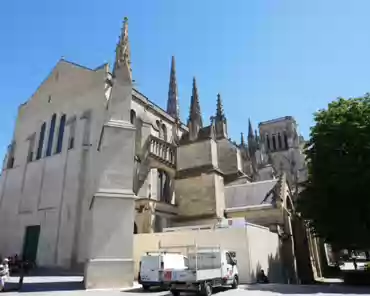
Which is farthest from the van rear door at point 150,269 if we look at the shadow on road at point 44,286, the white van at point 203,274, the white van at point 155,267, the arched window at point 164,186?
the arched window at point 164,186

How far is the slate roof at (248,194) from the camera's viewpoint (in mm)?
25703

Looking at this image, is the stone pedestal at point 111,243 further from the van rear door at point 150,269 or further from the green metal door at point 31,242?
the green metal door at point 31,242

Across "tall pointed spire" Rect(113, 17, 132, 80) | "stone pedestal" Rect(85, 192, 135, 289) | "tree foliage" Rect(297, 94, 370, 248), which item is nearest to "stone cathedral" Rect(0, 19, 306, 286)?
"tall pointed spire" Rect(113, 17, 132, 80)

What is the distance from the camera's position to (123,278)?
1253cm

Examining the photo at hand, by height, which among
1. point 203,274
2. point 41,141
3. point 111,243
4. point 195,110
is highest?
point 195,110

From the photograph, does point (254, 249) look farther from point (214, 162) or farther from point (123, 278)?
point (214, 162)

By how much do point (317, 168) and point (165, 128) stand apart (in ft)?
67.5

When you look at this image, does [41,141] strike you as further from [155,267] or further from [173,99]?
[173,99]

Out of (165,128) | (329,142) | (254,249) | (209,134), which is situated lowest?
(254,249)

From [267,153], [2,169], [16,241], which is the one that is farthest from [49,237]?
[267,153]

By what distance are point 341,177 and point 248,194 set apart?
11.7m

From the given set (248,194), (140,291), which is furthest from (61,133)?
(140,291)

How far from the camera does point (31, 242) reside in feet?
77.4

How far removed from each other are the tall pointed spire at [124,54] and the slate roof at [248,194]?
50.3 ft
